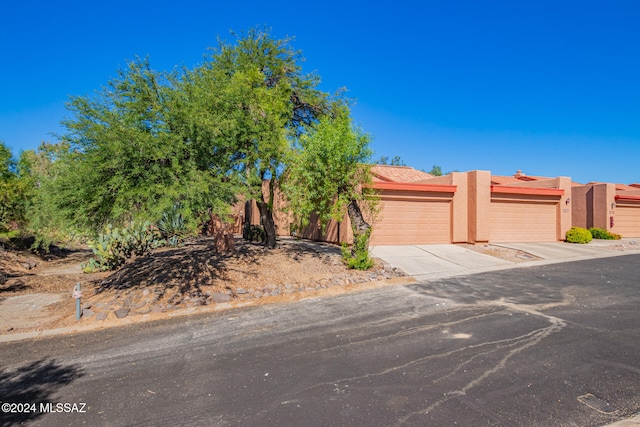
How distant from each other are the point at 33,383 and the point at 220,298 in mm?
4608

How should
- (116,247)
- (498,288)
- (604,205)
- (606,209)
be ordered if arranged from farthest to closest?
(604,205), (606,209), (116,247), (498,288)

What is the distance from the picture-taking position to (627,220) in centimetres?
2442

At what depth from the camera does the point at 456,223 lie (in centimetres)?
1862

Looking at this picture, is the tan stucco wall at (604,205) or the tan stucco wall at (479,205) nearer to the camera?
the tan stucco wall at (479,205)

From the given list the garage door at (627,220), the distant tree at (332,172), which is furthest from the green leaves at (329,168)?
the garage door at (627,220)

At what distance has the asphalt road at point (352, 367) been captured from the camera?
4199 millimetres

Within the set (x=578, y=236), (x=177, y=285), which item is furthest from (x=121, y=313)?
(x=578, y=236)

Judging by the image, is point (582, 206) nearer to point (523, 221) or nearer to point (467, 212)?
point (523, 221)

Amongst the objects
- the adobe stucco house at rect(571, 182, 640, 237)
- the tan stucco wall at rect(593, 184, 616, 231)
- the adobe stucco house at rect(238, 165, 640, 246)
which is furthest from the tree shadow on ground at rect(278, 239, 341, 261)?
the adobe stucco house at rect(571, 182, 640, 237)

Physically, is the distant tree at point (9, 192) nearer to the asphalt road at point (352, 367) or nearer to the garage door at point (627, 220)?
the asphalt road at point (352, 367)

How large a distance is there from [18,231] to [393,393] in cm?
2021

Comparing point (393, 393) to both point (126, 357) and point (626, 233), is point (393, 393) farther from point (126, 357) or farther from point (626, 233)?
point (626, 233)

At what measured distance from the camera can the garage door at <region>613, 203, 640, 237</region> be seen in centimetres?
2407

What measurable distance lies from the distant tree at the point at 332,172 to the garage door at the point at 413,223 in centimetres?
506
